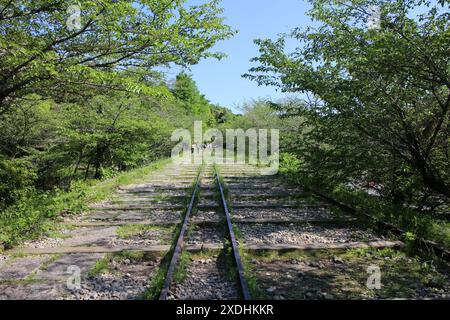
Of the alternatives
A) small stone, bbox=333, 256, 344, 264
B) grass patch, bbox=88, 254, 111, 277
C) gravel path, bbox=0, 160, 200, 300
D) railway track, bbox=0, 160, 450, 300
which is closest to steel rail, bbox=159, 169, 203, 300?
railway track, bbox=0, 160, 450, 300

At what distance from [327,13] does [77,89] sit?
526 centimetres

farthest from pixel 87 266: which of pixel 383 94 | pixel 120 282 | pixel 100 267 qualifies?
pixel 383 94

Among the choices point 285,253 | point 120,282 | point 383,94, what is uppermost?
point 383,94

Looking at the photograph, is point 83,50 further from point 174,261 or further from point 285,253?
point 285,253

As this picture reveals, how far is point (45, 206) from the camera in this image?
7961mm

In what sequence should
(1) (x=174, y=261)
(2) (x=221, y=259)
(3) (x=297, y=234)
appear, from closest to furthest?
(1) (x=174, y=261), (2) (x=221, y=259), (3) (x=297, y=234)

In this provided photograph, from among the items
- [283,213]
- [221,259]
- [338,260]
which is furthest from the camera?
[283,213]

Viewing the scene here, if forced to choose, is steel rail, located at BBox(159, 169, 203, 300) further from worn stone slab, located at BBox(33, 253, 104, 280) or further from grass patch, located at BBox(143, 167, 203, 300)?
worn stone slab, located at BBox(33, 253, 104, 280)

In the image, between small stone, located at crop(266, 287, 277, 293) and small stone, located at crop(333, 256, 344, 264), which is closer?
small stone, located at crop(266, 287, 277, 293)

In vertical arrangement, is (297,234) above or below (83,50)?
below

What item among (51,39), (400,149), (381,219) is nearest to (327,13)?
(400,149)

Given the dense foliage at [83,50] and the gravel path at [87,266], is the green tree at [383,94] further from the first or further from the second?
the gravel path at [87,266]

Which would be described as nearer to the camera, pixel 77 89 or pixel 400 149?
pixel 400 149
